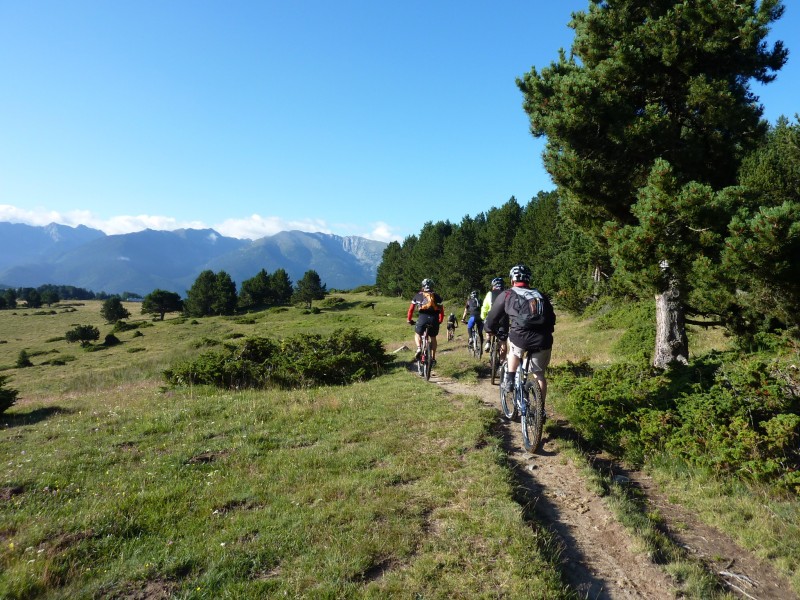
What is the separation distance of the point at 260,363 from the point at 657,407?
12.3 meters

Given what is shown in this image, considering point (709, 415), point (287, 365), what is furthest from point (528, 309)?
point (287, 365)

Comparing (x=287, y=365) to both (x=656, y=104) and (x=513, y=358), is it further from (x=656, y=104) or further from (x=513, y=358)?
(x=656, y=104)

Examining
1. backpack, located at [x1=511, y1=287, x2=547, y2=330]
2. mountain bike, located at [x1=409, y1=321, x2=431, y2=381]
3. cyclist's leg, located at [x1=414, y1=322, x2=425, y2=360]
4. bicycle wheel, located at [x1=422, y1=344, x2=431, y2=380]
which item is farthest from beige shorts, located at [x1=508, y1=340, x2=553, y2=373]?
bicycle wheel, located at [x1=422, y1=344, x2=431, y2=380]

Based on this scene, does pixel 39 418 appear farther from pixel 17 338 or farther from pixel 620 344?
pixel 17 338

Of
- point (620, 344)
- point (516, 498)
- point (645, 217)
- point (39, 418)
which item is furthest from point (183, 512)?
point (620, 344)

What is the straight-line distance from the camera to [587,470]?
232 inches

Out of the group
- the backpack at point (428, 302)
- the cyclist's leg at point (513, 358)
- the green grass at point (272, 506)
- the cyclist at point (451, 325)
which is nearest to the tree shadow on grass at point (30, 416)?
the green grass at point (272, 506)

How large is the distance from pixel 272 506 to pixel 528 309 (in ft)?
14.7

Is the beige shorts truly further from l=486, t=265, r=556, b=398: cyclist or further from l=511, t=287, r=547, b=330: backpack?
l=511, t=287, r=547, b=330: backpack

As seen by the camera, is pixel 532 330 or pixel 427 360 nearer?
pixel 532 330

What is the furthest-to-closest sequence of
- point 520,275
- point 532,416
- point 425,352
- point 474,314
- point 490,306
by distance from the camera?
point 474,314 < point 425,352 < point 490,306 < point 520,275 < point 532,416

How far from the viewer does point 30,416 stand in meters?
12.4

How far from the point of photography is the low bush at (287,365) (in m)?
14.2

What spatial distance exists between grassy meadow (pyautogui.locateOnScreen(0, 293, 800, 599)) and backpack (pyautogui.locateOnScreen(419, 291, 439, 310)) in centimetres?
275
